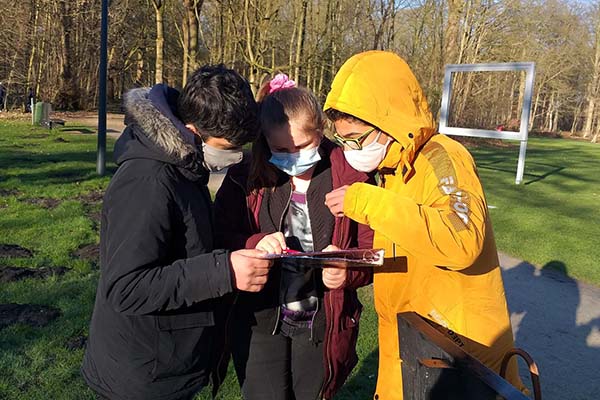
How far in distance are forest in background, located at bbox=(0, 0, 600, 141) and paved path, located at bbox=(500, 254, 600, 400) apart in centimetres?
1102

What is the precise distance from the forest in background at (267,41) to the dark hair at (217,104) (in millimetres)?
14110

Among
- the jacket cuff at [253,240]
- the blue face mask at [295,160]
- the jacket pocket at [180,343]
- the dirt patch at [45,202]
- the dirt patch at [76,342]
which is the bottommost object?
the dirt patch at [76,342]

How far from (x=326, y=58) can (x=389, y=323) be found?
17.8 m

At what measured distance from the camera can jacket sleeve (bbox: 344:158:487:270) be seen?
1.56 m

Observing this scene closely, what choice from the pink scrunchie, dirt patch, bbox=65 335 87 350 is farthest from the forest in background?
the pink scrunchie

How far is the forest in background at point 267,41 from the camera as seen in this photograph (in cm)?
1858

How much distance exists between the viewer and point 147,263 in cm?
164

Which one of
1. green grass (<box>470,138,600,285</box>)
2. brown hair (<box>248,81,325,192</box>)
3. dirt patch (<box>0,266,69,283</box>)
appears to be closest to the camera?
brown hair (<box>248,81,325,192</box>)

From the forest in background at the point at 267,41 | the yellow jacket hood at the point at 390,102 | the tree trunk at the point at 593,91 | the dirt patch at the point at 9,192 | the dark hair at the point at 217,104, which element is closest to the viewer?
the dark hair at the point at 217,104

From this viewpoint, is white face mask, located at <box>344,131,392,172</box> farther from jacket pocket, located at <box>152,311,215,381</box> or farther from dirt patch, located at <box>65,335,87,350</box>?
dirt patch, located at <box>65,335,87,350</box>

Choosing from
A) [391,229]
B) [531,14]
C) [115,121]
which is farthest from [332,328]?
[531,14]

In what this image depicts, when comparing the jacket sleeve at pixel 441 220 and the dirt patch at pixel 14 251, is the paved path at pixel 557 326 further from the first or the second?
the dirt patch at pixel 14 251

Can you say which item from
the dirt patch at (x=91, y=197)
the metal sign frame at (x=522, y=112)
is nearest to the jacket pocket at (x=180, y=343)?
the dirt patch at (x=91, y=197)

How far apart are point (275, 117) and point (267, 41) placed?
50.9 ft
